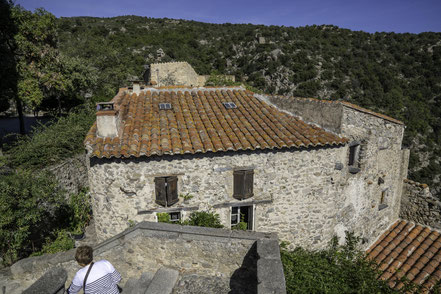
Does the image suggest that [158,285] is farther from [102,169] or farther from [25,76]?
[25,76]

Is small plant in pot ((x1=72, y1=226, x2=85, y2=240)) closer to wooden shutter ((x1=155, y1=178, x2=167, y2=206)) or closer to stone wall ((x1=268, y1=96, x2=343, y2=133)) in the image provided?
wooden shutter ((x1=155, y1=178, x2=167, y2=206))

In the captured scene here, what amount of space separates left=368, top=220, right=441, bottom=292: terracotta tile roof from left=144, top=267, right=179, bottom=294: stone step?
20.9 ft

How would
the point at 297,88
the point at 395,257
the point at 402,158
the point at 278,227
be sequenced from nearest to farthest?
the point at 278,227, the point at 395,257, the point at 402,158, the point at 297,88

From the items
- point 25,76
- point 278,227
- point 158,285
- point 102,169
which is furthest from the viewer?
point 25,76

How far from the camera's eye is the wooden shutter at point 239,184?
26.5ft

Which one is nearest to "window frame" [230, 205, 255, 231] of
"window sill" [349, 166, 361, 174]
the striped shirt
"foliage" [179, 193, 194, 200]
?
"foliage" [179, 193, 194, 200]

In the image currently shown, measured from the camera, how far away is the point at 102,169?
7496mm

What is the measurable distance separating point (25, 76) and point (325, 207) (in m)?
17.9

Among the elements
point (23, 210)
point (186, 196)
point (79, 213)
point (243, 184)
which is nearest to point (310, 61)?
point (243, 184)

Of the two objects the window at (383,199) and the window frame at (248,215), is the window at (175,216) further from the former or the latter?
the window at (383,199)

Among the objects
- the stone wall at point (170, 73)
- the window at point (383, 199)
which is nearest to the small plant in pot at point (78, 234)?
the window at point (383, 199)

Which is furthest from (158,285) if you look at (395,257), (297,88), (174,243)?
(297,88)

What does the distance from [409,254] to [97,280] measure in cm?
1088

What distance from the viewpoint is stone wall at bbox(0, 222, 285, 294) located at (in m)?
5.80
